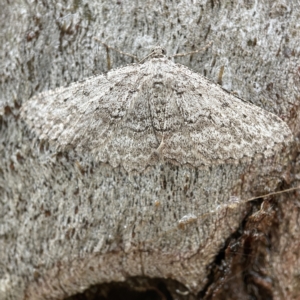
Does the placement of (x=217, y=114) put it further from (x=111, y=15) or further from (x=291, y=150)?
(x=111, y=15)

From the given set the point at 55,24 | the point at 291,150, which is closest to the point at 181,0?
the point at 55,24

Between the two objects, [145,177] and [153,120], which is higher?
[153,120]

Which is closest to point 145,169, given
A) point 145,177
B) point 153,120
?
point 145,177

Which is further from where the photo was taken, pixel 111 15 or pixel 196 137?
pixel 111 15

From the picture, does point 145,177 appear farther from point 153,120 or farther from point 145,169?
point 153,120
